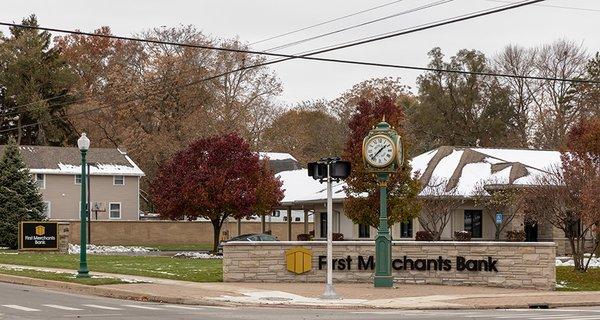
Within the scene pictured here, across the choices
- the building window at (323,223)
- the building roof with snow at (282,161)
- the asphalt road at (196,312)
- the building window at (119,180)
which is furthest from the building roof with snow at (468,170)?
the asphalt road at (196,312)

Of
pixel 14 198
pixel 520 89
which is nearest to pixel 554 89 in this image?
pixel 520 89

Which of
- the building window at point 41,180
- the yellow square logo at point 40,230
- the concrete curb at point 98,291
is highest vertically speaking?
the building window at point 41,180

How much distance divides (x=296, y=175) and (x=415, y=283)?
38.5 m

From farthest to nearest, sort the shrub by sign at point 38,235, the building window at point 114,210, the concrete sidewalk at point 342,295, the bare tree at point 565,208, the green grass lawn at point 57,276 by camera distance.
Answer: the building window at point 114,210, the shrub by sign at point 38,235, the bare tree at point 565,208, the green grass lawn at point 57,276, the concrete sidewalk at point 342,295

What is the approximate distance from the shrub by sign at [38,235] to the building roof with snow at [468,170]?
45.1 feet

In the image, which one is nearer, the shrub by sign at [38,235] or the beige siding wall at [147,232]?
the shrub by sign at [38,235]

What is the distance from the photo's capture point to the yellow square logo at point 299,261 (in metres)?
28.0

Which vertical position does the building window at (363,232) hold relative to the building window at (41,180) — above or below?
below

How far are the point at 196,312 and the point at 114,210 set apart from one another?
2155 inches

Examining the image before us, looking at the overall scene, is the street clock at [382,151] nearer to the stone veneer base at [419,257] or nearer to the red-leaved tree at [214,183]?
the stone veneer base at [419,257]

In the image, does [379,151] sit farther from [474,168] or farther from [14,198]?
[14,198]

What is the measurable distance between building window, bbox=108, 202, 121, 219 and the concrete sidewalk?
4542 cm

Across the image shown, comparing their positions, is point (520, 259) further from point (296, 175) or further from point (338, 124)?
point (338, 124)

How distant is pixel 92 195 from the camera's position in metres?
71.9
